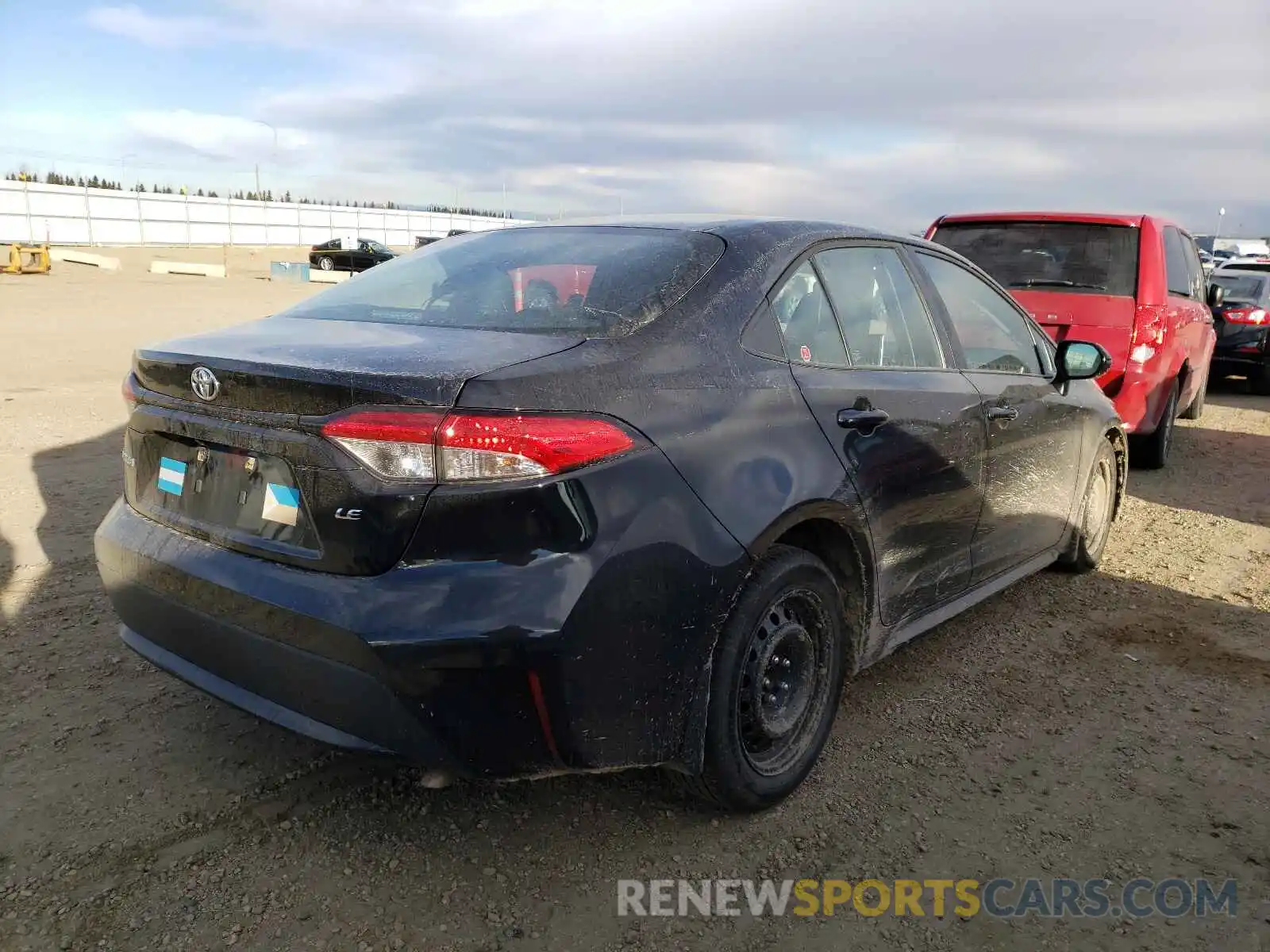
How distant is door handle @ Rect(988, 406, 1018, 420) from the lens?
11.8ft

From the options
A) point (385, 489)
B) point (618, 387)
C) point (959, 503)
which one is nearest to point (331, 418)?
point (385, 489)

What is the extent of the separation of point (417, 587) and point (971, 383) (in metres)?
2.31

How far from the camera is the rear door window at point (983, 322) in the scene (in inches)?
144

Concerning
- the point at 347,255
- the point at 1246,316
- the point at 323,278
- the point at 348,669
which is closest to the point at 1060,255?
the point at 348,669

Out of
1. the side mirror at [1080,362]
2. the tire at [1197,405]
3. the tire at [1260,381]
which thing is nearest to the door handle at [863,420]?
the side mirror at [1080,362]

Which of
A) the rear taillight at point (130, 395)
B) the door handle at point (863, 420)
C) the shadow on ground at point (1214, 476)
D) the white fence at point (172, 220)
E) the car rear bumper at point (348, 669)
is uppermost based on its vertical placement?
the white fence at point (172, 220)

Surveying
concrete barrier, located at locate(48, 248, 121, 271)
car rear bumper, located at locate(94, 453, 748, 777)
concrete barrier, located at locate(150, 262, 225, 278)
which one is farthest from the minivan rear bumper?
concrete barrier, located at locate(48, 248, 121, 271)

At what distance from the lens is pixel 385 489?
2086mm

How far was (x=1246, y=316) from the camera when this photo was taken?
11586 millimetres

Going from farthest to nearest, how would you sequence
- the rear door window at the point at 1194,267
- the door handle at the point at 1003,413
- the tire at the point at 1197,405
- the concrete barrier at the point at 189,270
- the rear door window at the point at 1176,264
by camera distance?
the concrete barrier at the point at 189,270
the tire at the point at 1197,405
the rear door window at the point at 1194,267
the rear door window at the point at 1176,264
the door handle at the point at 1003,413

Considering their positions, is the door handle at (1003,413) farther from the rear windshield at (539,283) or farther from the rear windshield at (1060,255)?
the rear windshield at (1060,255)

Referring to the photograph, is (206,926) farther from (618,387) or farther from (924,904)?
(924,904)

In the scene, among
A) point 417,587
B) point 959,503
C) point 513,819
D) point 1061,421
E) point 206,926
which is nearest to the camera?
point 417,587

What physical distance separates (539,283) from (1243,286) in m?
12.6
